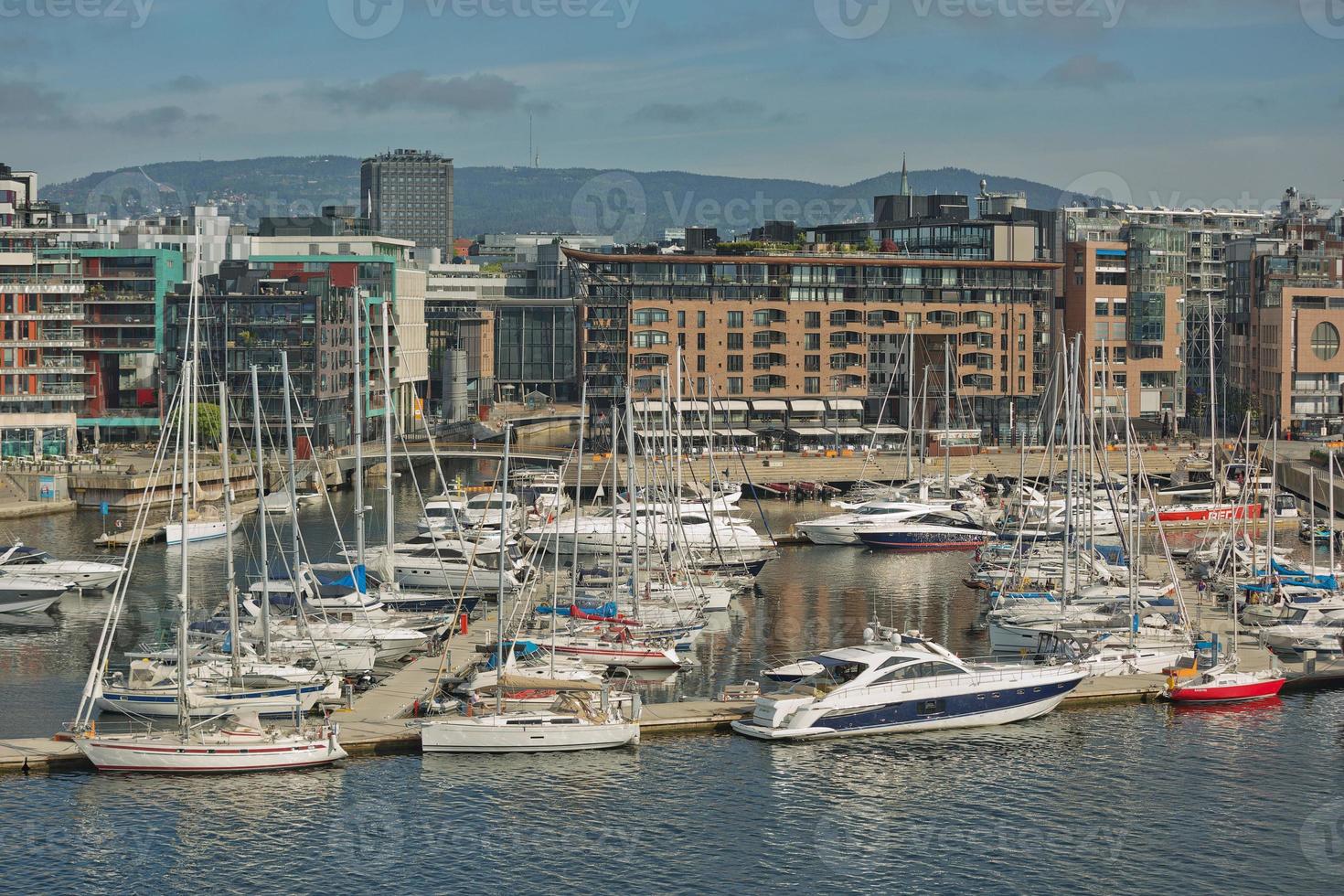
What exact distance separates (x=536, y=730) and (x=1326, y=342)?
100958 millimetres

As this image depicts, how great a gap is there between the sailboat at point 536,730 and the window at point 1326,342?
9836 cm

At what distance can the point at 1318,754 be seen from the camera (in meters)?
51.8

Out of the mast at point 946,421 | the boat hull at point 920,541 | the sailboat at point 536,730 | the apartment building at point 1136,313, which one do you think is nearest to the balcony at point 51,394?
the mast at point 946,421

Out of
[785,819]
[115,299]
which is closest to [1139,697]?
[785,819]

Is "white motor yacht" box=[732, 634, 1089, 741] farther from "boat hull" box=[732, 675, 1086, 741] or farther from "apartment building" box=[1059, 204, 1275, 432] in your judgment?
"apartment building" box=[1059, 204, 1275, 432]

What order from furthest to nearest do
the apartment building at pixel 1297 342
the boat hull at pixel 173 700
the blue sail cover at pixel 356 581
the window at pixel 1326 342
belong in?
the window at pixel 1326 342
the apartment building at pixel 1297 342
the blue sail cover at pixel 356 581
the boat hull at pixel 173 700

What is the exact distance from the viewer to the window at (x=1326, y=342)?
137 m

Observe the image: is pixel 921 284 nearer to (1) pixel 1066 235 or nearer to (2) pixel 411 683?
(1) pixel 1066 235

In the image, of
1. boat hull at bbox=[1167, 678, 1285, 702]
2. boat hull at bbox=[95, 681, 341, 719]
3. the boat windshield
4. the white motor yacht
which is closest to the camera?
the white motor yacht

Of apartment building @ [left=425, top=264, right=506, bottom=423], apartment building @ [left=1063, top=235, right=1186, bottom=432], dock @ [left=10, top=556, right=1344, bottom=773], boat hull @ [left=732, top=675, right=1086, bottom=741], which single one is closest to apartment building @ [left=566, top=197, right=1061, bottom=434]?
apartment building @ [left=1063, top=235, right=1186, bottom=432]

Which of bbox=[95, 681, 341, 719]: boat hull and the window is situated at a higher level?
the window

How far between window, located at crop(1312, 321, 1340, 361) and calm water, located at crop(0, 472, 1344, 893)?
85.2 metres

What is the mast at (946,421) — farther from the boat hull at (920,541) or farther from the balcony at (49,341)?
the balcony at (49,341)

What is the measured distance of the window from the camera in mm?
136625
